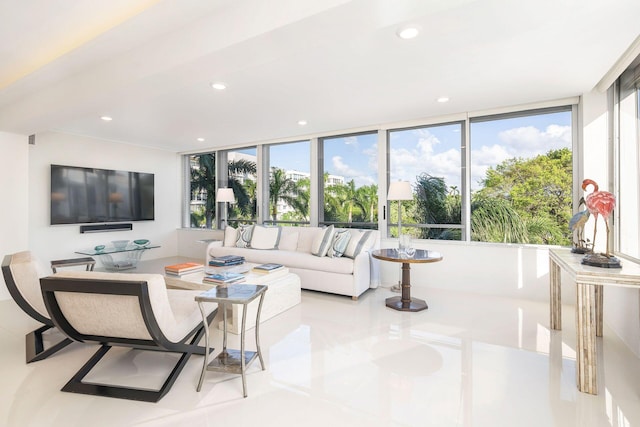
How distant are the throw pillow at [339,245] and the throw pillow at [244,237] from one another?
5.26ft

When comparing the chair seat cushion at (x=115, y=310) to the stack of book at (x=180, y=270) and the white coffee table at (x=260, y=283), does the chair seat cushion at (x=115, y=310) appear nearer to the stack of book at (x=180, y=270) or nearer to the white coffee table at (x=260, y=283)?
the white coffee table at (x=260, y=283)

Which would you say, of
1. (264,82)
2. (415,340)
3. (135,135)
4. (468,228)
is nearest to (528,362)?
(415,340)

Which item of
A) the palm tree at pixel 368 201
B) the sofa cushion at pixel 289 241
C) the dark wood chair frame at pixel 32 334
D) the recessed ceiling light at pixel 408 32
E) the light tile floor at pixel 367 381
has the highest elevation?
the recessed ceiling light at pixel 408 32

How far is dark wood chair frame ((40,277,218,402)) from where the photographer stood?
1.82 meters

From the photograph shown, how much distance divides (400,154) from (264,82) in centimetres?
251

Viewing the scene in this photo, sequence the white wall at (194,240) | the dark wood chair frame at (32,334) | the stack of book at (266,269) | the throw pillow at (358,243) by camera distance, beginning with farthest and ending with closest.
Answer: the white wall at (194,240) < the throw pillow at (358,243) < the stack of book at (266,269) < the dark wood chair frame at (32,334)

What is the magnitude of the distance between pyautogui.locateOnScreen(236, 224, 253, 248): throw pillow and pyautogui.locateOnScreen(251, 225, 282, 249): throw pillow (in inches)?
3.5

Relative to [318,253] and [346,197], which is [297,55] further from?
[346,197]

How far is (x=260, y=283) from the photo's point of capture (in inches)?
131

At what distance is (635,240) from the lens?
278 cm

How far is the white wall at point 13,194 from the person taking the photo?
402 cm

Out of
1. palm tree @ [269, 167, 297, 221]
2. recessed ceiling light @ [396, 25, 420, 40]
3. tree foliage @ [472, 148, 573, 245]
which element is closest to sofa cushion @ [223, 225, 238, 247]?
palm tree @ [269, 167, 297, 221]

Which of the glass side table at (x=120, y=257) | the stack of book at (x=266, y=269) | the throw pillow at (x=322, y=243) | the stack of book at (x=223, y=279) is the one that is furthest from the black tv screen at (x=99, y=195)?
the throw pillow at (x=322, y=243)

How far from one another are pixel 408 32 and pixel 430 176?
274 centimetres
